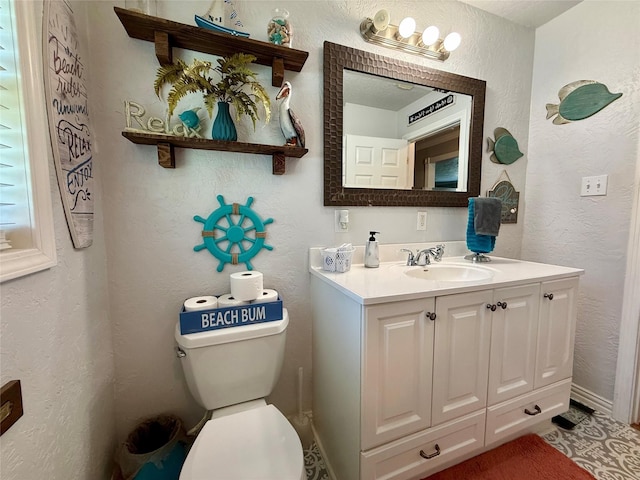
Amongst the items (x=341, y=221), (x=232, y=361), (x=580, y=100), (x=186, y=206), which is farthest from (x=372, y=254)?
(x=580, y=100)

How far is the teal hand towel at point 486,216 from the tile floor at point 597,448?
1038 millimetres

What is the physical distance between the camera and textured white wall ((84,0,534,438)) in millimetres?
1003

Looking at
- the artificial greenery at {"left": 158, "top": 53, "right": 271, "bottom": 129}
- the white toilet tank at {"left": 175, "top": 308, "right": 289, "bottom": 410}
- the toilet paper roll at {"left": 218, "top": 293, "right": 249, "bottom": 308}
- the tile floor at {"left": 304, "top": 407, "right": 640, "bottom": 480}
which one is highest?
the artificial greenery at {"left": 158, "top": 53, "right": 271, "bottom": 129}

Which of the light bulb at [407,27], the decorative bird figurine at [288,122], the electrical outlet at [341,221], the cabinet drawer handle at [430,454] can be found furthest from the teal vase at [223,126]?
the cabinet drawer handle at [430,454]

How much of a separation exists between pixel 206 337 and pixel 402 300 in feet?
2.29

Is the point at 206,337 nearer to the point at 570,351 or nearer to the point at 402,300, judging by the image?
the point at 402,300

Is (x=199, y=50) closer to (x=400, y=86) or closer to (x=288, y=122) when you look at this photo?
(x=288, y=122)

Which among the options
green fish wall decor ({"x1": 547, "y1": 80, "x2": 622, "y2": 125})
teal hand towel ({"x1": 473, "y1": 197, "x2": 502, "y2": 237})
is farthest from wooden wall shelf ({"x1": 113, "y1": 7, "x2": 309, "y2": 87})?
green fish wall decor ({"x1": 547, "y1": 80, "x2": 622, "y2": 125})

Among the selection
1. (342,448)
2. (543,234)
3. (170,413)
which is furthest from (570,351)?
(170,413)

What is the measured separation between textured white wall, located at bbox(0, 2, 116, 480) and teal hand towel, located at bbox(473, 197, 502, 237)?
174cm

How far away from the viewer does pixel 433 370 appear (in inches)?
36.8

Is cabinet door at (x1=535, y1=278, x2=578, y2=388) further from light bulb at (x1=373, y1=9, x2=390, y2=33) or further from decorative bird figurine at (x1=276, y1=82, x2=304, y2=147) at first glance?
light bulb at (x1=373, y1=9, x2=390, y2=33)

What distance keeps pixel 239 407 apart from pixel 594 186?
2084mm

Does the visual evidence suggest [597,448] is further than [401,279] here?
Yes
